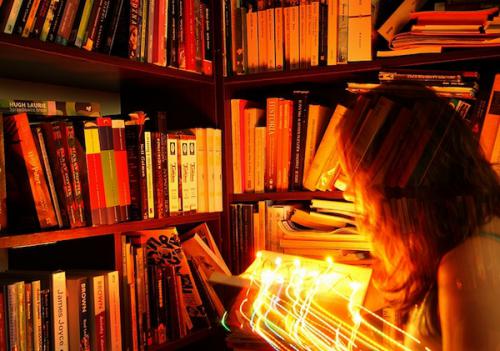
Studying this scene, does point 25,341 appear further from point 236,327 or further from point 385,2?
point 385,2

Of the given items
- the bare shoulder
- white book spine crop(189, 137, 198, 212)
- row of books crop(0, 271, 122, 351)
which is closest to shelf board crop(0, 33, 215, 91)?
white book spine crop(189, 137, 198, 212)

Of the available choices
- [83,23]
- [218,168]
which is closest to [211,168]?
[218,168]

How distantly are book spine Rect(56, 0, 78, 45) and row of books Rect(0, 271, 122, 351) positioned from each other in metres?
0.61

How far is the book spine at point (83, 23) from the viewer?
1.58m

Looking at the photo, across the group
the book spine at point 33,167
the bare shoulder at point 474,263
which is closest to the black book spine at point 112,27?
the book spine at point 33,167

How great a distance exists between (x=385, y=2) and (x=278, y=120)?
54 cm

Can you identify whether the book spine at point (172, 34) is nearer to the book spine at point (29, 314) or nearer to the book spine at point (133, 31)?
the book spine at point (133, 31)

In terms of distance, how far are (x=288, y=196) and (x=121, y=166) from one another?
62 centimetres

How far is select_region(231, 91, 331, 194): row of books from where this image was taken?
6.77ft

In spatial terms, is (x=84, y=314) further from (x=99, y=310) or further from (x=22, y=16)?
(x=22, y=16)

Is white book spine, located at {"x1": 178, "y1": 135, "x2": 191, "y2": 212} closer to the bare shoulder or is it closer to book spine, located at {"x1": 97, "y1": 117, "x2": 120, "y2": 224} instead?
book spine, located at {"x1": 97, "y1": 117, "x2": 120, "y2": 224}

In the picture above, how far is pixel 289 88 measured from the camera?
7.50 ft

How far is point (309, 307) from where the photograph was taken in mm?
1658

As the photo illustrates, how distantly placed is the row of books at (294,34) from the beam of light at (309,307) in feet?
2.25
